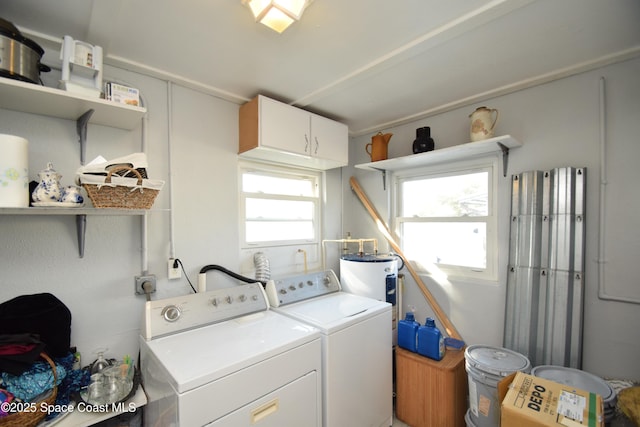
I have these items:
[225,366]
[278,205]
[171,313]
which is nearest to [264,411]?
[225,366]

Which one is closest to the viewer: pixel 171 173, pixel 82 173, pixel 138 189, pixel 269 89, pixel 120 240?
pixel 82 173

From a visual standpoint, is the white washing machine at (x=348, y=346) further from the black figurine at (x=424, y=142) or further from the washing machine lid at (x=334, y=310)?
the black figurine at (x=424, y=142)

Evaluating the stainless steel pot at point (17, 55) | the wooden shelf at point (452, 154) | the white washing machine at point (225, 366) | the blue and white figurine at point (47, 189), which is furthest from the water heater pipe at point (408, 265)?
the stainless steel pot at point (17, 55)

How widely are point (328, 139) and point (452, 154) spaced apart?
0.97 metres

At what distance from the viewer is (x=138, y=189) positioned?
1.35 metres

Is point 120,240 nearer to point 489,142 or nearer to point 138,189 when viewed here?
point 138,189

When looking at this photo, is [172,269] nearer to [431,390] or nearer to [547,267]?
[431,390]

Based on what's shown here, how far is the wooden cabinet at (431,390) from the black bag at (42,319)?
6.74ft

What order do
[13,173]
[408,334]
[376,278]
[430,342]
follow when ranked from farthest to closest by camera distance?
[376,278], [408,334], [430,342], [13,173]

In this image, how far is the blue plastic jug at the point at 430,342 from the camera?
2.02 meters

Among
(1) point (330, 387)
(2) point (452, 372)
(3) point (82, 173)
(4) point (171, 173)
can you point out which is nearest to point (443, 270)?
(2) point (452, 372)

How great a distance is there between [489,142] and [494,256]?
33.5 inches

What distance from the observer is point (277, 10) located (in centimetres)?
113

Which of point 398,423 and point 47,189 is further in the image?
point 398,423
